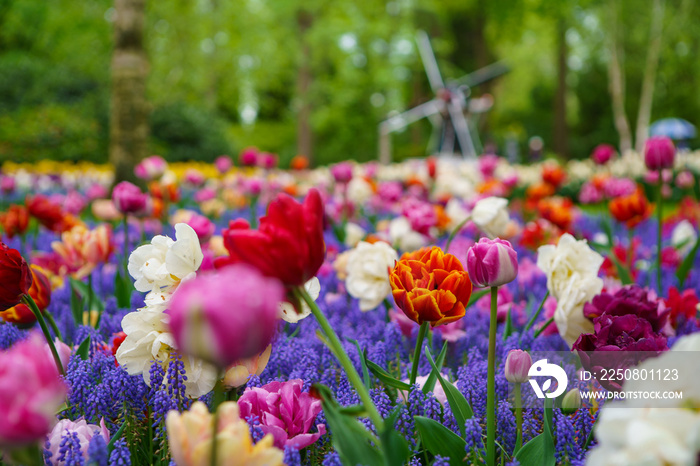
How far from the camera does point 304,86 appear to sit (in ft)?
48.9

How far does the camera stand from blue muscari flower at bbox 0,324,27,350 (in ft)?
4.25

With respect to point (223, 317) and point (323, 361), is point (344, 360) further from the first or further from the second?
point (323, 361)

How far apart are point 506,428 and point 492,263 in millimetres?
331

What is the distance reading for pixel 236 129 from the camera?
979 inches

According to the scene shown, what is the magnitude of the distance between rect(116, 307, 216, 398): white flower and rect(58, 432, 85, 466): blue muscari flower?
0.15m

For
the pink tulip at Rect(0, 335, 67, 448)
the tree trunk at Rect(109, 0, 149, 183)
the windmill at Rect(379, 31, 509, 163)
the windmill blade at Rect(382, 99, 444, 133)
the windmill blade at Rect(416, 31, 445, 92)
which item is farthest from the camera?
the windmill blade at Rect(416, 31, 445, 92)

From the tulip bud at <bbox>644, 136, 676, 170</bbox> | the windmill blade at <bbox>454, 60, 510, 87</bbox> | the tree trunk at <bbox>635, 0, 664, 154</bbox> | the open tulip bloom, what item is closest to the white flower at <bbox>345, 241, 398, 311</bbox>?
the open tulip bloom

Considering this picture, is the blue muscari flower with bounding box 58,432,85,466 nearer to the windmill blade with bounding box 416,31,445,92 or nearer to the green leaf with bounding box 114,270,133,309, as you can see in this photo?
the green leaf with bounding box 114,270,133,309

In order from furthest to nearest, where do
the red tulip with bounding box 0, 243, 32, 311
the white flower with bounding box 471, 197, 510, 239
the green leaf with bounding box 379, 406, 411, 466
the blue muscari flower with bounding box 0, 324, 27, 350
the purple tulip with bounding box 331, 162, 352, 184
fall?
1. the purple tulip with bounding box 331, 162, 352, 184
2. the white flower with bounding box 471, 197, 510, 239
3. the blue muscari flower with bounding box 0, 324, 27, 350
4. the red tulip with bounding box 0, 243, 32, 311
5. the green leaf with bounding box 379, 406, 411, 466

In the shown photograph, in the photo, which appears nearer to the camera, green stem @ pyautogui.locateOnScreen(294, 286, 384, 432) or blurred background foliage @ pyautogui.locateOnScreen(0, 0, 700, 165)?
green stem @ pyautogui.locateOnScreen(294, 286, 384, 432)

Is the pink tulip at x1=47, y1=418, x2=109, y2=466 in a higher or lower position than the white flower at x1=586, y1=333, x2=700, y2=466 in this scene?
lower

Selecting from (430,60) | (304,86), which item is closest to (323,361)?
(304,86)

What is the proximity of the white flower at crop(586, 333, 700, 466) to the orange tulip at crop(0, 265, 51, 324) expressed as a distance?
117 cm

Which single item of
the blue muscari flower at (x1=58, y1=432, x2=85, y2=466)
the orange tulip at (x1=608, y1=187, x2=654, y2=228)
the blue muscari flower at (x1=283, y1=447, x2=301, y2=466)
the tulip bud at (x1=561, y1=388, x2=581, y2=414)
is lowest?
the blue muscari flower at (x1=58, y1=432, x2=85, y2=466)
